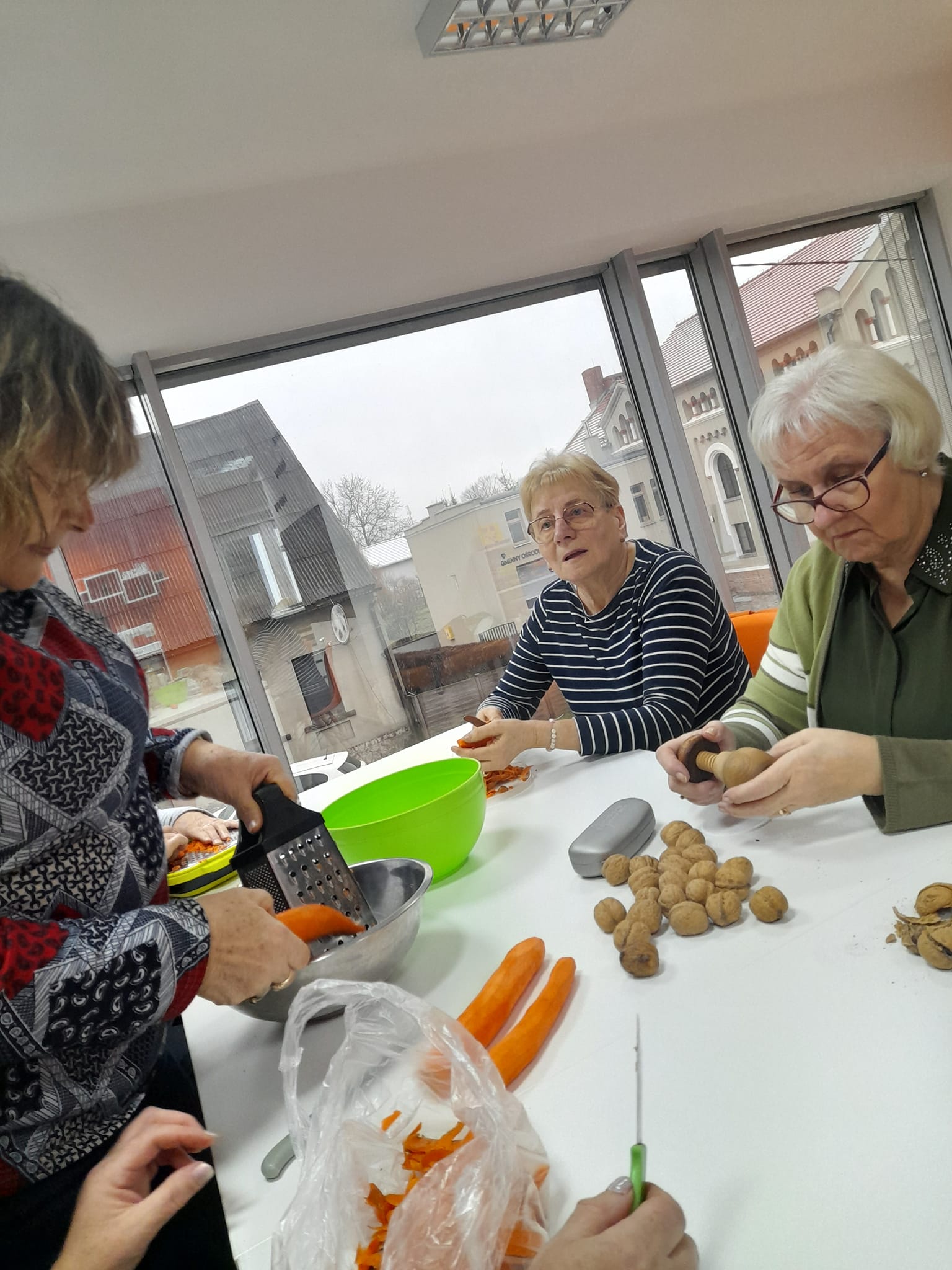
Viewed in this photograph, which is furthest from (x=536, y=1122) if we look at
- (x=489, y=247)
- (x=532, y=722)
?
(x=489, y=247)

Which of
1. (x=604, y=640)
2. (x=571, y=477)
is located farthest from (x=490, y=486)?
(x=604, y=640)

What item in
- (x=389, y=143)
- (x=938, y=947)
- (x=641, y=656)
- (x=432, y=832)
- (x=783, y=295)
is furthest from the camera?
(x=783, y=295)

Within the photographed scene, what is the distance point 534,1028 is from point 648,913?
0.62 feet

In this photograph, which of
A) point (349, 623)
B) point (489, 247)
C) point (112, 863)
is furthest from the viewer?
point (349, 623)

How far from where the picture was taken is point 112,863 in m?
0.88

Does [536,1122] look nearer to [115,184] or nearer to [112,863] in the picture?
[112,863]

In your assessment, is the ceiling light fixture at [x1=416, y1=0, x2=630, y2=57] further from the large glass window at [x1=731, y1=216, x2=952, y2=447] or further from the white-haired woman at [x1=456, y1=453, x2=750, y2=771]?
the large glass window at [x1=731, y1=216, x2=952, y2=447]

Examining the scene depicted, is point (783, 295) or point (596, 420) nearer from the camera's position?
point (596, 420)

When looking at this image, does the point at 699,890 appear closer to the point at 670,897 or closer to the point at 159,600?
the point at 670,897

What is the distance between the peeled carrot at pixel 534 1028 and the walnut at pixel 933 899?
1.11 feet

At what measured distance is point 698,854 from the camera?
3.31 ft

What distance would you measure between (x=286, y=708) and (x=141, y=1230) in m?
2.54

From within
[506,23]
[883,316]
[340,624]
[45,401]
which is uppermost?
[506,23]

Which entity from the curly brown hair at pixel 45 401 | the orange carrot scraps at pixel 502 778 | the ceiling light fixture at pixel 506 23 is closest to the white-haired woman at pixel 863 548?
the orange carrot scraps at pixel 502 778
